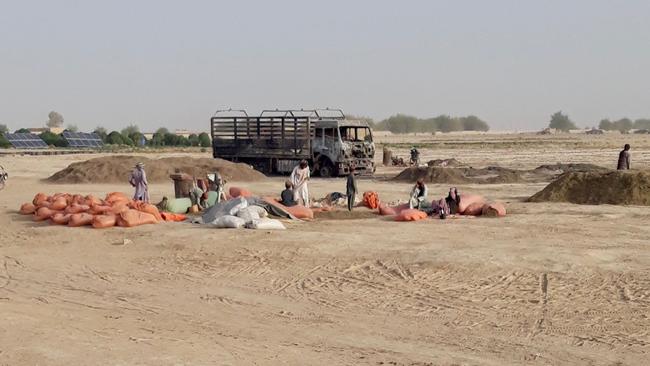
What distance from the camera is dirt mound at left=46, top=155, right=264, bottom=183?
104 ft

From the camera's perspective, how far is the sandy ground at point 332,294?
842cm

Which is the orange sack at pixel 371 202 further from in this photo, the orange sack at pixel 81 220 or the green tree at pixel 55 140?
the green tree at pixel 55 140

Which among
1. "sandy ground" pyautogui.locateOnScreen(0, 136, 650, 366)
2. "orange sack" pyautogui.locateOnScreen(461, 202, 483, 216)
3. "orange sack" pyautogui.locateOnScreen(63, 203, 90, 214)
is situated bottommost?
"sandy ground" pyautogui.locateOnScreen(0, 136, 650, 366)

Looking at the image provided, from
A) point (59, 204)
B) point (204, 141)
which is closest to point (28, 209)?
point (59, 204)

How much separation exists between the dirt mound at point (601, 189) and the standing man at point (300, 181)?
20.2 feet

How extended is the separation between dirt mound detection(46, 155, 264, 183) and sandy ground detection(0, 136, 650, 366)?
14.0 meters

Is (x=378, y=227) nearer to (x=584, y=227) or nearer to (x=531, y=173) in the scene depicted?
(x=584, y=227)

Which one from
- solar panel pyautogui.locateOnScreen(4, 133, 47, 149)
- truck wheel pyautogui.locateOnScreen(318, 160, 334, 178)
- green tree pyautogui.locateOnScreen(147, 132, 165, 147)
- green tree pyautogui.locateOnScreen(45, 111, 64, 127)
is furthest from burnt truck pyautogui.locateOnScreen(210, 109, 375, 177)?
green tree pyautogui.locateOnScreen(45, 111, 64, 127)

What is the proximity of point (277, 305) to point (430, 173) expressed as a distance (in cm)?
2083

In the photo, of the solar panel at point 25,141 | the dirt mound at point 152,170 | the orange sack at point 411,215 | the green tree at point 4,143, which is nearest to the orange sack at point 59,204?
the orange sack at point 411,215

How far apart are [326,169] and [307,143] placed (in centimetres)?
123

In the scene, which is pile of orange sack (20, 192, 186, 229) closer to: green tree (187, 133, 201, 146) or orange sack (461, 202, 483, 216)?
orange sack (461, 202, 483, 216)

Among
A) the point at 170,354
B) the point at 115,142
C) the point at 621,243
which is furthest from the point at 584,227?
the point at 115,142

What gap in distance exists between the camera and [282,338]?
899 centimetres
